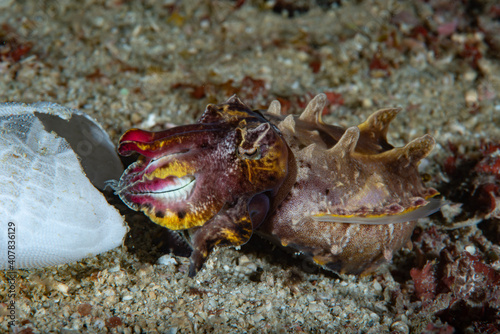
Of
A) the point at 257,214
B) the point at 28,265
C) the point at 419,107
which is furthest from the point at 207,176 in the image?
the point at 419,107


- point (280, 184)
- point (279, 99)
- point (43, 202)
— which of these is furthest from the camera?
point (279, 99)

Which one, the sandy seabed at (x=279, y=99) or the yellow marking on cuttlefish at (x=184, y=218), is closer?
the yellow marking on cuttlefish at (x=184, y=218)

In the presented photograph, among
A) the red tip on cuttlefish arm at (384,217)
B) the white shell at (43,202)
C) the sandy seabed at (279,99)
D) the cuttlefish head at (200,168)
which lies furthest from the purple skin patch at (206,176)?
the sandy seabed at (279,99)

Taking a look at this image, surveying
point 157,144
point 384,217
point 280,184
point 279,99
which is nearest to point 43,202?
point 157,144

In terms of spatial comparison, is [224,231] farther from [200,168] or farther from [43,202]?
[43,202]

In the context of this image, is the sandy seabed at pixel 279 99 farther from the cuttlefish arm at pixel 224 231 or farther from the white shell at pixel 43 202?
the cuttlefish arm at pixel 224 231

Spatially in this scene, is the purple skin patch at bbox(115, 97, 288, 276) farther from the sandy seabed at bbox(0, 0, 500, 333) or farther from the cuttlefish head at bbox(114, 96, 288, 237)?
the sandy seabed at bbox(0, 0, 500, 333)

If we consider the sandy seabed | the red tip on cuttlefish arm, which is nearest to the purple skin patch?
the red tip on cuttlefish arm
